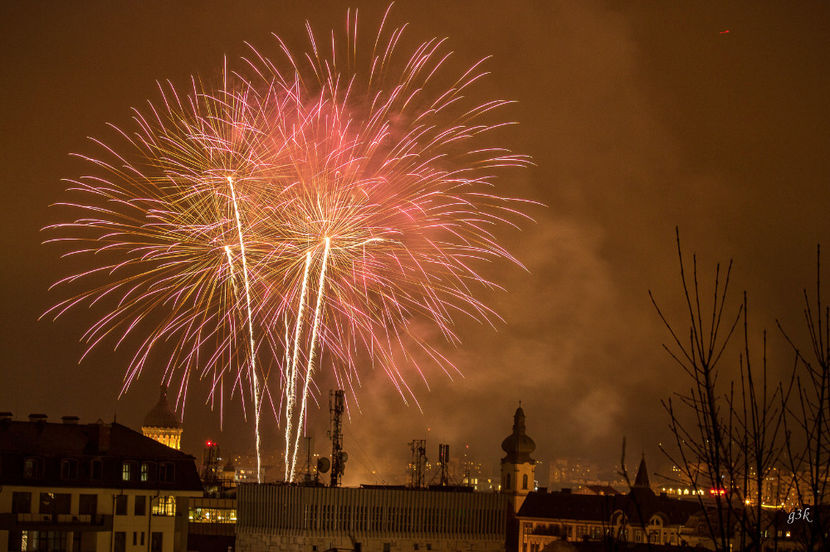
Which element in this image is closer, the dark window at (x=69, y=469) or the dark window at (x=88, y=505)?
the dark window at (x=88, y=505)

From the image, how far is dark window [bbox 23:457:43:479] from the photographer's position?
45531 millimetres

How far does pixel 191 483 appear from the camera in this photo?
163 feet

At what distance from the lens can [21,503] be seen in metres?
44.9

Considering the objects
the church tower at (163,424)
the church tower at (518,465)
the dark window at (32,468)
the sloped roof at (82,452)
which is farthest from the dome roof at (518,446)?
the dark window at (32,468)

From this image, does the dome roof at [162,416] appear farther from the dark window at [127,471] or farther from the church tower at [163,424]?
the dark window at [127,471]

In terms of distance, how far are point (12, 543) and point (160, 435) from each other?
11845cm

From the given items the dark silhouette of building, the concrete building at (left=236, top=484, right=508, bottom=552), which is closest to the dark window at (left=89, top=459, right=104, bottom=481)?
the concrete building at (left=236, top=484, right=508, bottom=552)

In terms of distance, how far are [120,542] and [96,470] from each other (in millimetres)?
3108

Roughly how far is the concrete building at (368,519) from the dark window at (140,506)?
19078 mm

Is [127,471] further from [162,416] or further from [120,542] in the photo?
Result: [162,416]

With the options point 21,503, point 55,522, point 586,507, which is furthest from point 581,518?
point 21,503

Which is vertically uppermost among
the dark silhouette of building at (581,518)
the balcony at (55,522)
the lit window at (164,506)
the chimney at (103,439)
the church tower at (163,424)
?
the church tower at (163,424)

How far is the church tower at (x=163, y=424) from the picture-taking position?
6284 inches

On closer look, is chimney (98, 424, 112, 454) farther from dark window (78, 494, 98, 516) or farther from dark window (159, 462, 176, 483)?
dark window (159, 462, 176, 483)
